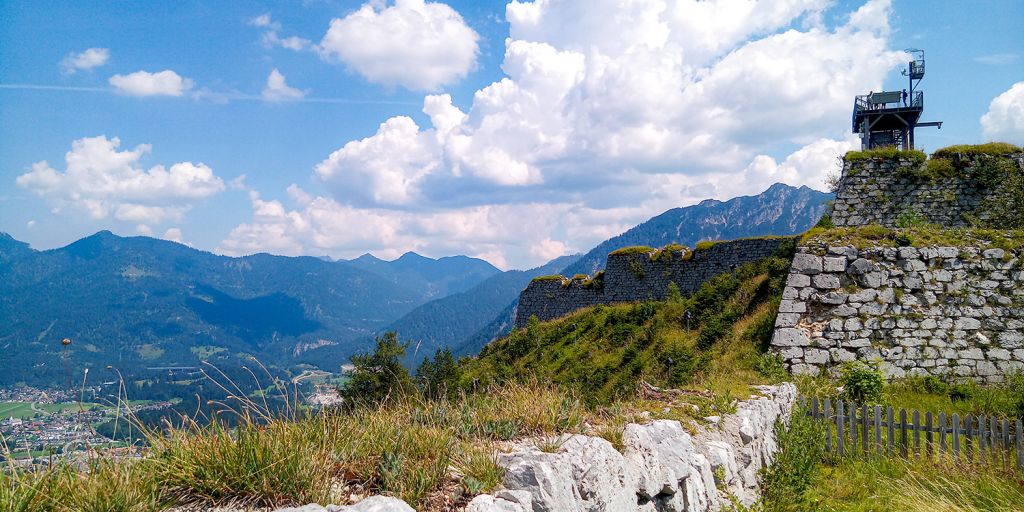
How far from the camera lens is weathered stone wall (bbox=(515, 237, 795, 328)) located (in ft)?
90.3

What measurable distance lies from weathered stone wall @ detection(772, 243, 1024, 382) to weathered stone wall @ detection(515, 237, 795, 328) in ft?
30.0

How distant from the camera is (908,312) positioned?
1343cm

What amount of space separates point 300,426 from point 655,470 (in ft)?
9.99

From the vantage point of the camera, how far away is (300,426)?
13.4 feet

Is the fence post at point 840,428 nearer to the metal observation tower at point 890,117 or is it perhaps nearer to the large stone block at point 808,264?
Result: the large stone block at point 808,264

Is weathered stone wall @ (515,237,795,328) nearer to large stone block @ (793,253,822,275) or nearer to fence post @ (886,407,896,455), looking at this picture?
large stone block @ (793,253,822,275)

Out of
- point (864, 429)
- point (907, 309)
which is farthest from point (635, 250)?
point (864, 429)

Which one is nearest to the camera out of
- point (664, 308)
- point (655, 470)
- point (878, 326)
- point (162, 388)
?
point (655, 470)

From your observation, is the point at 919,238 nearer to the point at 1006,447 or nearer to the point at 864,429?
the point at 1006,447

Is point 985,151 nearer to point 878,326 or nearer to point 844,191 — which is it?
point 844,191

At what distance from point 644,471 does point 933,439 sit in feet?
24.1

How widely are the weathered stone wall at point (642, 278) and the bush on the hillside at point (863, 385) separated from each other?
1225cm

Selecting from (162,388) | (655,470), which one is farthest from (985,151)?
(162,388)

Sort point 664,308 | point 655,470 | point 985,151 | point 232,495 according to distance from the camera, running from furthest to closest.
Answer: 1. point 664,308
2. point 985,151
3. point 655,470
4. point 232,495
